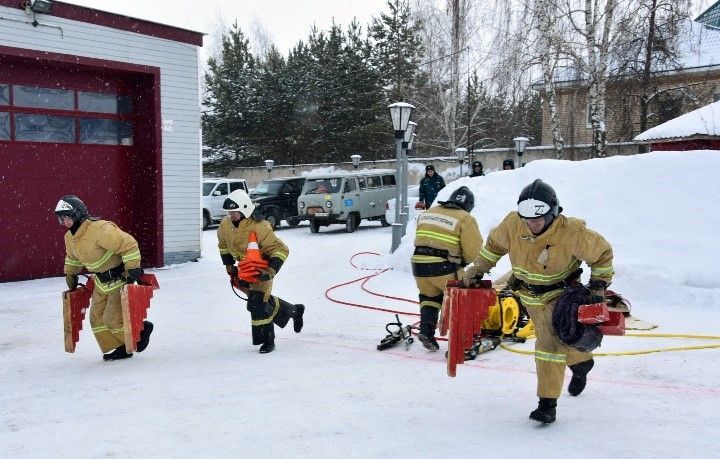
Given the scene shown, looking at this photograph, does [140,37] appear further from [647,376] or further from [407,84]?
[407,84]

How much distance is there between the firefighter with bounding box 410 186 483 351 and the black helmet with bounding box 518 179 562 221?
1.97 m

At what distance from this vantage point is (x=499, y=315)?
6.36m

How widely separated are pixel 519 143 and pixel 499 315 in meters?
17.0

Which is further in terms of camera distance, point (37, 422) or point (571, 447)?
point (37, 422)

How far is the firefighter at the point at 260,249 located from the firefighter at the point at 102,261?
36.0 inches

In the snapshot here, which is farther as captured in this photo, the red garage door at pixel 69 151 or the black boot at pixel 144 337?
the red garage door at pixel 69 151

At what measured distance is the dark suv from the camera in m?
20.8

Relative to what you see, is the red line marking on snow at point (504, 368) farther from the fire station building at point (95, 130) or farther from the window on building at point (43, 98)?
the window on building at point (43, 98)

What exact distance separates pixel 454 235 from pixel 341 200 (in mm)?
12972

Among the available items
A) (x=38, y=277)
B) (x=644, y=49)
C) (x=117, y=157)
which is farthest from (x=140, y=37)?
(x=644, y=49)

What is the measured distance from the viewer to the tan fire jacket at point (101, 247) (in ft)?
19.4

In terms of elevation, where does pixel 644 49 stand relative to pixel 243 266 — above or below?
above

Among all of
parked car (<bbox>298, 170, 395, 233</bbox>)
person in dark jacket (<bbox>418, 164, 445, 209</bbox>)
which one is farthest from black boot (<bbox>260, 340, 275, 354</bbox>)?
parked car (<bbox>298, 170, 395, 233</bbox>)

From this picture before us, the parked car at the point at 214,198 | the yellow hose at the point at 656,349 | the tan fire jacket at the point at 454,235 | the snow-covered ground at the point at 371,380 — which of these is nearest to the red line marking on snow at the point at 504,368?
the snow-covered ground at the point at 371,380
